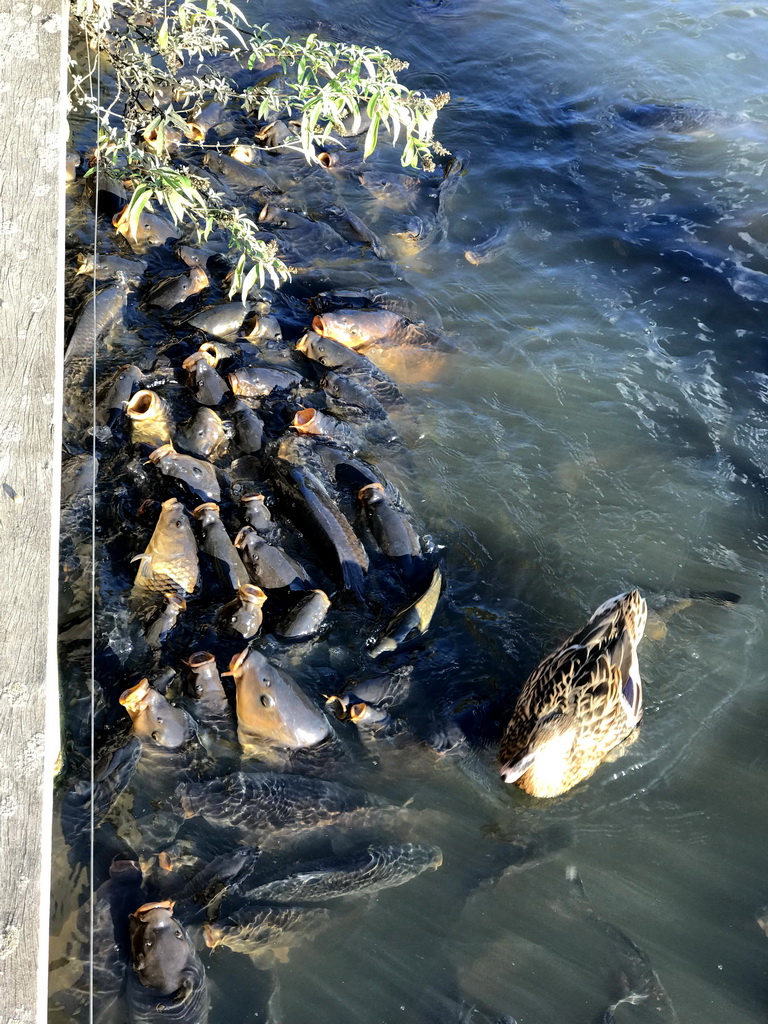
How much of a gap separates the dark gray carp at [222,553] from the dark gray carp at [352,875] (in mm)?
1371

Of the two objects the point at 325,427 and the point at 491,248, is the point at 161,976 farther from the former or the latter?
the point at 491,248

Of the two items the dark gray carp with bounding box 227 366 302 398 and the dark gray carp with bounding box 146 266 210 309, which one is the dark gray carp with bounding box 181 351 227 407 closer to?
the dark gray carp with bounding box 227 366 302 398

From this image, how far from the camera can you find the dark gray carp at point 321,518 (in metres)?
4.32

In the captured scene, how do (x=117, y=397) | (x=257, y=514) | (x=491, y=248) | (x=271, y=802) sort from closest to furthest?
(x=271, y=802)
(x=257, y=514)
(x=117, y=397)
(x=491, y=248)

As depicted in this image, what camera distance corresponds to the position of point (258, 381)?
16.7 ft

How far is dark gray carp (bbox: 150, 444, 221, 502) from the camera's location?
174 inches

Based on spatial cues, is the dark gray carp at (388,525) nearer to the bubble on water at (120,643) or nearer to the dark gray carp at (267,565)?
the dark gray carp at (267,565)

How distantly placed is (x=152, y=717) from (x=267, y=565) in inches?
38.8

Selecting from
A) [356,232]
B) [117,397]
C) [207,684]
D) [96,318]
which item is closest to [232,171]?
[356,232]

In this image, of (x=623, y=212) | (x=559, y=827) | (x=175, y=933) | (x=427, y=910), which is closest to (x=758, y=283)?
(x=623, y=212)

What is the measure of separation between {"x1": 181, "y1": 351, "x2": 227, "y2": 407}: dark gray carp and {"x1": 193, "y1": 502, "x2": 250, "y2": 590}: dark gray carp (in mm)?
998

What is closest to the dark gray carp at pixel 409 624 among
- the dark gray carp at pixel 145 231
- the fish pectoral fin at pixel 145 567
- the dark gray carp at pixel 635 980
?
the fish pectoral fin at pixel 145 567

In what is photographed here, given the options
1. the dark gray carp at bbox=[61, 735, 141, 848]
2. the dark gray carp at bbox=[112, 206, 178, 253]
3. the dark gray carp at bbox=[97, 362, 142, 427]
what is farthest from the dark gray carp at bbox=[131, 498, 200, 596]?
the dark gray carp at bbox=[112, 206, 178, 253]

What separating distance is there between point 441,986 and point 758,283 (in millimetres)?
6049
